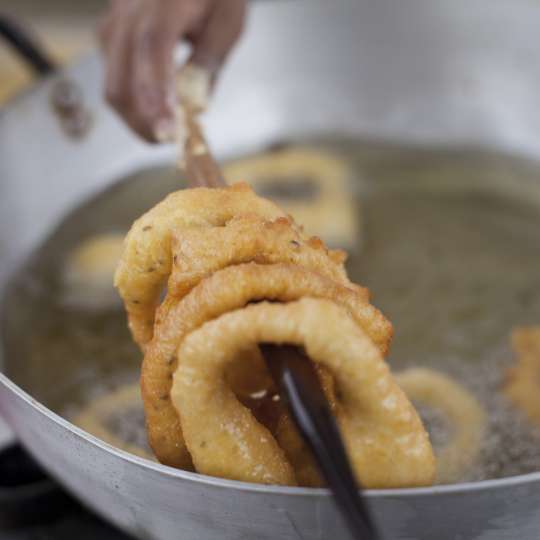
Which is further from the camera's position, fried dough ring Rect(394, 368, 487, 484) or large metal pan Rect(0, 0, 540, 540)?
large metal pan Rect(0, 0, 540, 540)

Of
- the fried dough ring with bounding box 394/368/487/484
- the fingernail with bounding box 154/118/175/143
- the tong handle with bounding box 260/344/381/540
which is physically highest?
the fingernail with bounding box 154/118/175/143

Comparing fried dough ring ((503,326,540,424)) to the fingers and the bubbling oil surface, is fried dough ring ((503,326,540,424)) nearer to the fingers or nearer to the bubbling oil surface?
the bubbling oil surface

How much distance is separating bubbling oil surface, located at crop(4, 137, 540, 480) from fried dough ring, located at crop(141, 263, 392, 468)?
1.24 ft

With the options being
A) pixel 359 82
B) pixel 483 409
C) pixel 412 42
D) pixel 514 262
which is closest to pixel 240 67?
pixel 359 82

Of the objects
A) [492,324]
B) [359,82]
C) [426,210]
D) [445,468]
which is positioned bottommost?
[445,468]

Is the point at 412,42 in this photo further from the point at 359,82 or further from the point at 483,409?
the point at 483,409

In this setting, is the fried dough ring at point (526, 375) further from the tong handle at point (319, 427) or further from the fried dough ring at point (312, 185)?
the tong handle at point (319, 427)

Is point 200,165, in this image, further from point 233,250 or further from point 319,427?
point 319,427

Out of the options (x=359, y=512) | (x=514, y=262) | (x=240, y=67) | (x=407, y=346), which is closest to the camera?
(x=359, y=512)

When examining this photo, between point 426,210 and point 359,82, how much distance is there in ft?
1.13

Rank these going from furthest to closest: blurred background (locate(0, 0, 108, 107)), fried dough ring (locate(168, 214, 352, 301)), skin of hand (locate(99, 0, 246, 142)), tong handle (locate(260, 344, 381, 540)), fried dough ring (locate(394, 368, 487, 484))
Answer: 1. blurred background (locate(0, 0, 108, 107))
2. skin of hand (locate(99, 0, 246, 142))
3. fried dough ring (locate(394, 368, 487, 484))
4. fried dough ring (locate(168, 214, 352, 301))
5. tong handle (locate(260, 344, 381, 540))

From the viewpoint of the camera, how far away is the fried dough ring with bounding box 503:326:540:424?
946mm

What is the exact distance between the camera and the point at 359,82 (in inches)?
61.8

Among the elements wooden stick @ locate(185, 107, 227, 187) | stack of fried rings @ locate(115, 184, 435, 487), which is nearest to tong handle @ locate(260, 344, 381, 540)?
stack of fried rings @ locate(115, 184, 435, 487)
